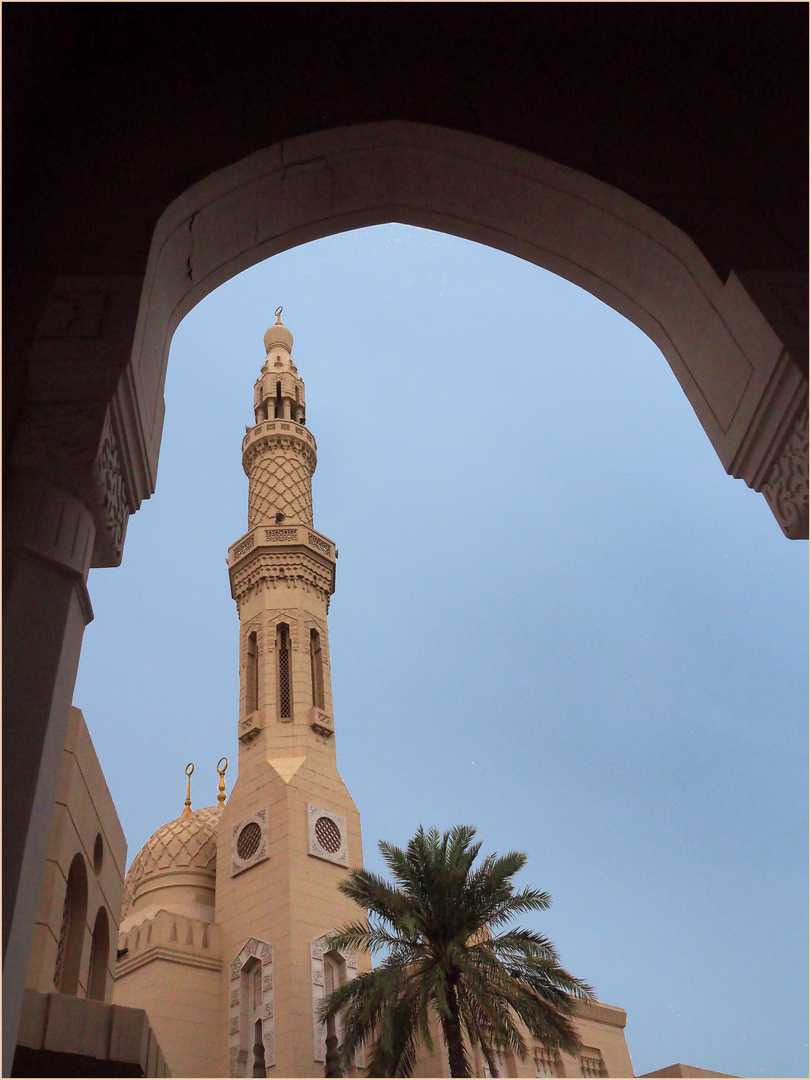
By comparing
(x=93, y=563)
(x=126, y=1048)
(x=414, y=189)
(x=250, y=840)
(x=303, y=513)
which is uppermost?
(x=303, y=513)

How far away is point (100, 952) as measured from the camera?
5.72 m

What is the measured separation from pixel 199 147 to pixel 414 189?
83cm

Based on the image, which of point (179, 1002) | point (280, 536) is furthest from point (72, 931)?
point (280, 536)

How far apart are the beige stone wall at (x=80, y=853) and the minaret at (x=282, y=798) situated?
9331mm

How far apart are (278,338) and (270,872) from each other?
1482 centimetres

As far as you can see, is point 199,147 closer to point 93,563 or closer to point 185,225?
point 185,225

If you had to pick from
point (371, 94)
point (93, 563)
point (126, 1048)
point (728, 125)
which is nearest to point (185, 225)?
point (371, 94)

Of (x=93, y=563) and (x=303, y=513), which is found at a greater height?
(x=303, y=513)

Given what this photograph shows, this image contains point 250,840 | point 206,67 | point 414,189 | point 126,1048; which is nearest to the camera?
point 206,67

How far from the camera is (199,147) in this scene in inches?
112

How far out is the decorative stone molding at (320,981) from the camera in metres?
14.0

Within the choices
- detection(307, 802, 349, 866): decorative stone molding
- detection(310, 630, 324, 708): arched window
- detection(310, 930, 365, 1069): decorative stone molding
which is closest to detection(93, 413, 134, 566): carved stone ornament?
detection(310, 930, 365, 1069): decorative stone molding

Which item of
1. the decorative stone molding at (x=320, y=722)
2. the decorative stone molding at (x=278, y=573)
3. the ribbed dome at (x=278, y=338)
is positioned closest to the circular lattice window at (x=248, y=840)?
the decorative stone molding at (x=320, y=722)

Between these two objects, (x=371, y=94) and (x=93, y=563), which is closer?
(x=93, y=563)
